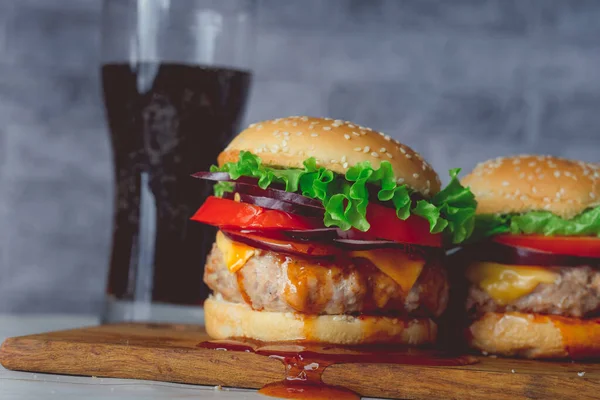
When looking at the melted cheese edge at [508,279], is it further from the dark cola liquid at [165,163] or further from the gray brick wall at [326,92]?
the gray brick wall at [326,92]

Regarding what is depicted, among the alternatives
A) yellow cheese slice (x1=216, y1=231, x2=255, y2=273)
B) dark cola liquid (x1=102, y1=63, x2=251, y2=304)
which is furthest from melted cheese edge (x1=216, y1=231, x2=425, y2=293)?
dark cola liquid (x1=102, y1=63, x2=251, y2=304)

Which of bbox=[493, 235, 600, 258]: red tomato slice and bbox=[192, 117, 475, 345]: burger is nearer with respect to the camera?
bbox=[192, 117, 475, 345]: burger

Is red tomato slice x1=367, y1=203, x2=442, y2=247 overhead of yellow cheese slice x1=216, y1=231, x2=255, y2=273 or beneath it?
overhead

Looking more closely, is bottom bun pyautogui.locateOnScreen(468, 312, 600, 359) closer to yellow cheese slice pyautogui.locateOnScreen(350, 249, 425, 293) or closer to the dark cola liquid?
yellow cheese slice pyautogui.locateOnScreen(350, 249, 425, 293)

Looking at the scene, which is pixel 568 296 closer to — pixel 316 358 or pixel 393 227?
pixel 393 227

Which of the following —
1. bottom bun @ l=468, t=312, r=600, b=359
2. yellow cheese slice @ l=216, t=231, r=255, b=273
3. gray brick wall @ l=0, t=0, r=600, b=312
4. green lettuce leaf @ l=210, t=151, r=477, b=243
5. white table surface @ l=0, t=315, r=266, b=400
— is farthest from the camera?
gray brick wall @ l=0, t=0, r=600, b=312

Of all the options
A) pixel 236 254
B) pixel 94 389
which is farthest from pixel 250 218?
pixel 94 389

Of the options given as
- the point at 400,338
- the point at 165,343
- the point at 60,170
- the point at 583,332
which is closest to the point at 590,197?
the point at 583,332
